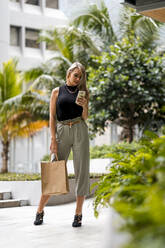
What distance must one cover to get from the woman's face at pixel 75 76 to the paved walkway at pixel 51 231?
1335 mm

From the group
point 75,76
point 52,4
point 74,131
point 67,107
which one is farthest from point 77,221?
point 52,4

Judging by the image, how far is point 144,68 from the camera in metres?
11.3

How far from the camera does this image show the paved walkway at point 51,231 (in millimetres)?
3889

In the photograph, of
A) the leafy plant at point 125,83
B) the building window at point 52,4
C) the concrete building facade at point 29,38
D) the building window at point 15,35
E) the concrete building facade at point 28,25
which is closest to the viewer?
the leafy plant at point 125,83

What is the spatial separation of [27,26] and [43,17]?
1.00 meters

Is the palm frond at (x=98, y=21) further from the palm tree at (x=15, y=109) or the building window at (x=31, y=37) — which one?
the building window at (x=31, y=37)

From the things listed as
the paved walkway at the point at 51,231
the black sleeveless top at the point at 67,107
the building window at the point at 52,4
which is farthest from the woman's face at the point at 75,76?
the building window at the point at 52,4

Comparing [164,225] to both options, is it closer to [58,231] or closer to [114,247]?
[114,247]

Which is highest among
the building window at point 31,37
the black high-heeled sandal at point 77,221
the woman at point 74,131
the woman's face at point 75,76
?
the building window at point 31,37

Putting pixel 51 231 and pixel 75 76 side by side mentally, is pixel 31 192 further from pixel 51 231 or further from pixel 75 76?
pixel 75 76

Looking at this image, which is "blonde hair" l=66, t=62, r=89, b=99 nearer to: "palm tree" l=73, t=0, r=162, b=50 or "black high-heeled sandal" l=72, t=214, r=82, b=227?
"black high-heeled sandal" l=72, t=214, r=82, b=227

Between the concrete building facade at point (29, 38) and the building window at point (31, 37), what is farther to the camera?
the building window at point (31, 37)

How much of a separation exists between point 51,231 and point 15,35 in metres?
17.0

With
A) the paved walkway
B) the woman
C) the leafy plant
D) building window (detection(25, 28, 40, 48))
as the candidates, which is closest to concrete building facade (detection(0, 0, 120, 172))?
building window (detection(25, 28, 40, 48))
